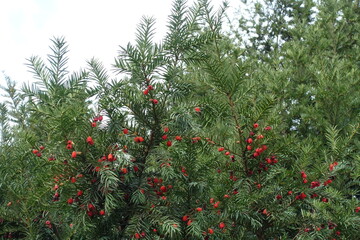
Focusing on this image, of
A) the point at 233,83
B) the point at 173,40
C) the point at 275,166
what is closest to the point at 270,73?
the point at 275,166

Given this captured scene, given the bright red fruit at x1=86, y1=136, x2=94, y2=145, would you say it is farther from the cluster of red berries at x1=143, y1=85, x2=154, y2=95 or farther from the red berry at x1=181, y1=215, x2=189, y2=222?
the red berry at x1=181, y1=215, x2=189, y2=222

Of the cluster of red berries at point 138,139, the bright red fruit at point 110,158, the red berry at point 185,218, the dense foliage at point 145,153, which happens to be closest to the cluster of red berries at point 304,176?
the dense foliage at point 145,153

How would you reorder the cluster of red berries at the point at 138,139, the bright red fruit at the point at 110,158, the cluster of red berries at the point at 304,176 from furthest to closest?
1. the cluster of red berries at the point at 304,176
2. the cluster of red berries at the point at 138,139
3. the bright red fruit at the point at 110,158

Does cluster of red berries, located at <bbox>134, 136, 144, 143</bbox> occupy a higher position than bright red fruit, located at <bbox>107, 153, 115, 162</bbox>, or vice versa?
cluster of red berries, located at <bbox>134, 136, 144, 143</bbox>

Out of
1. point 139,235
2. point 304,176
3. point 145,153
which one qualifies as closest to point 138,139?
point 145,153

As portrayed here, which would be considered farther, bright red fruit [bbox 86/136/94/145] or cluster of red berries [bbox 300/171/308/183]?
cluster of red berries [bbox 300/171/308/183]

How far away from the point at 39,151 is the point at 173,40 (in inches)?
31.2

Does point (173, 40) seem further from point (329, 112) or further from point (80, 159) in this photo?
point (329, 112)

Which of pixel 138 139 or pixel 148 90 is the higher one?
pixel 148 90

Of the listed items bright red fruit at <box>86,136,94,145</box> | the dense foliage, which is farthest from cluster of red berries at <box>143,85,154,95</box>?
bright red fruit at <box>86,136,94,145</box>

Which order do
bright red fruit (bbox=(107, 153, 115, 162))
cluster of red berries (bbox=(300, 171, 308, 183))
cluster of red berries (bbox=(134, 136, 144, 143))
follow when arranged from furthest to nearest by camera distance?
cluster of red berries (bbox=(300, 171, 308, 183)) < cluster of red berries (bbox=(134, 136, 144, 143)) < bright red fruit (bbox=(107, 153, 115, 162))

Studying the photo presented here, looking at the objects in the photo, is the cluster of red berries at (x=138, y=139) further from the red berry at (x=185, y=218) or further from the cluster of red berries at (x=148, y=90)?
the red berry at (x=185, y=218)

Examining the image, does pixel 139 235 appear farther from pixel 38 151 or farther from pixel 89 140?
pixel 38 151

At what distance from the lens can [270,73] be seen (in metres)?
7.34
